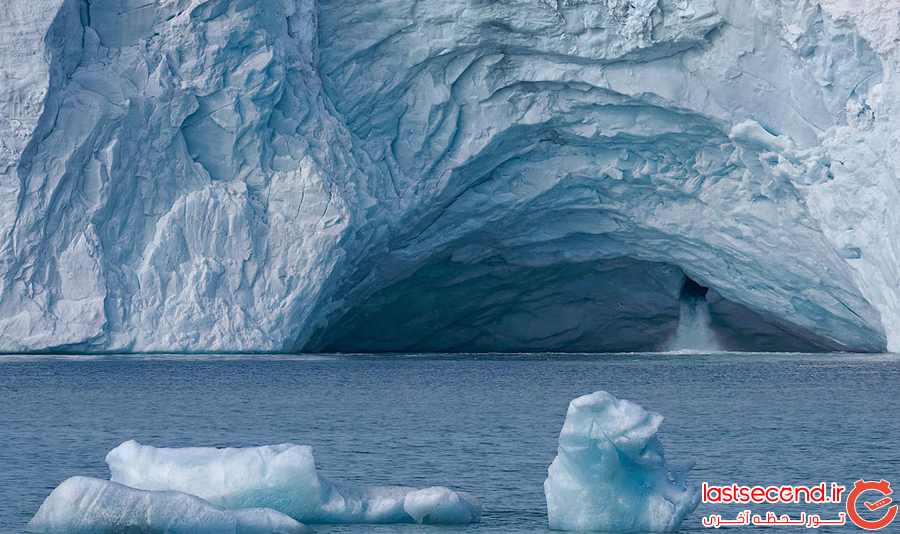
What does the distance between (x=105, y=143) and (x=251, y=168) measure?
113 inches

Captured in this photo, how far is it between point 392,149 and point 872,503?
64.3ft

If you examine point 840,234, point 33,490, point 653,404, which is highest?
point 840,234

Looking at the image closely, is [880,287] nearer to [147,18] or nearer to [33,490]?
[147,18]

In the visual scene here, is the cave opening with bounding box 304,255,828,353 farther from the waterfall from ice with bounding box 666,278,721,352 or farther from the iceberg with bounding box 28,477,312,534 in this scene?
the iceberg with bounding box 28,477,312,534

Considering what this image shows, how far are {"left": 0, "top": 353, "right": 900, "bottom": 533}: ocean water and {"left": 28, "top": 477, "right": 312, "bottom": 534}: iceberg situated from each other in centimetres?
113

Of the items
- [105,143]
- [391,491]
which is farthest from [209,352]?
[391,491]

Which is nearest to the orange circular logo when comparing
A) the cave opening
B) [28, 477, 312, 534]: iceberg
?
[28, 477, 312, 534]: iceberg

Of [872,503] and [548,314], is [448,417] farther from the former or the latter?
[548,314]

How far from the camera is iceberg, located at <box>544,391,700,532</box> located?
9.91 m

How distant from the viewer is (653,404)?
71.7 feet

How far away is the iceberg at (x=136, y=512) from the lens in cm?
938

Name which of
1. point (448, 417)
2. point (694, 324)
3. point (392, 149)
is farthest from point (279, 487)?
point (694, 324)

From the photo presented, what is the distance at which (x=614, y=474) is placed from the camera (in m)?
10.1

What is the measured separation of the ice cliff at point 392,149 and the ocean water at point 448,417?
1685 millimetres
